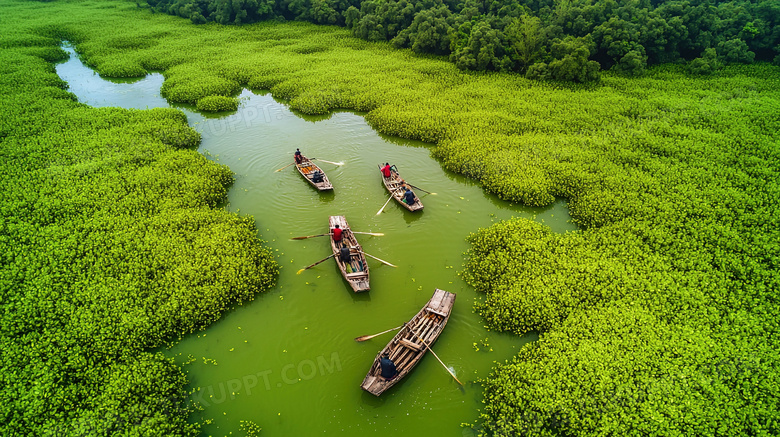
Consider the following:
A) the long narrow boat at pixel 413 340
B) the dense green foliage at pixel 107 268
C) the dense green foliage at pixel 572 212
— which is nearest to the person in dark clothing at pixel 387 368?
the long narrow boat at pixel 413 340

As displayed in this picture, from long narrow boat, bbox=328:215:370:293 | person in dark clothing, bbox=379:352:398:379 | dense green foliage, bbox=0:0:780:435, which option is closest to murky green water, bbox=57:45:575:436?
long narrow boat, bbox=328:215:370:293

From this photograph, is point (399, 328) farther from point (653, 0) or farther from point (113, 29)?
point (113, 29)

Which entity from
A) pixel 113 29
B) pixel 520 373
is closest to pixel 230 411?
pixel 520 373

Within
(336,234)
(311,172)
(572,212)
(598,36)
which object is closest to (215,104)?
(311,172)

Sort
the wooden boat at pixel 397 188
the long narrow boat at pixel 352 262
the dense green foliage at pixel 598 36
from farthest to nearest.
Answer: the dense green foliage at pixel 598 36 → the wooden boat at pixel 397 188 → the long narrow boat at pixel 352 262

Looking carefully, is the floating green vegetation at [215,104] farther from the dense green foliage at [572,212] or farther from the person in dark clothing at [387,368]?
the person in dark clothing at [387,368]

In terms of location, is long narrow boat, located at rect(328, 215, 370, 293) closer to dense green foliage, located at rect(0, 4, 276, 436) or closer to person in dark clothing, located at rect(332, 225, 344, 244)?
person in dark clothing, located at rect(332, 225, 344, 244)

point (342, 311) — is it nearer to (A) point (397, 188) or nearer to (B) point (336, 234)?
(B) point (336, 234)

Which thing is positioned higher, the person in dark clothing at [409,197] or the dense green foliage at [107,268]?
the person in dark clothing at [409,197]
